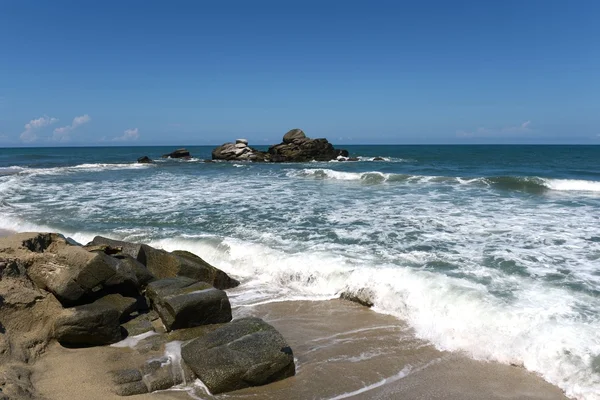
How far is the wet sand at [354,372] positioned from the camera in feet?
13.9

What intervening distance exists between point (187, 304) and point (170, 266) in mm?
2011

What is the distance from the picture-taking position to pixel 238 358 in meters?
4.40

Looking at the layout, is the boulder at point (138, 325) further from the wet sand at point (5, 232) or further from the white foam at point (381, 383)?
the wet sand at point (5, 232)

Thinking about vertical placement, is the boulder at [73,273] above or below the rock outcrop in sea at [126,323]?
above

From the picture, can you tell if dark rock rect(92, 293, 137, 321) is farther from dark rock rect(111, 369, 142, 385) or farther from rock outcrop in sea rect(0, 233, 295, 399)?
dark rock rect(111, 369, 142, 385)

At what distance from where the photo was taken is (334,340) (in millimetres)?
5465

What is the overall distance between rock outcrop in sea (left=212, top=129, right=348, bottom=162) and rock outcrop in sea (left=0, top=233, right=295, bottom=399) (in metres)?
36.9

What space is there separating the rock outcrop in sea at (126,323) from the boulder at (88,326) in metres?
0.01

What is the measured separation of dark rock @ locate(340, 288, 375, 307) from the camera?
6.82 m

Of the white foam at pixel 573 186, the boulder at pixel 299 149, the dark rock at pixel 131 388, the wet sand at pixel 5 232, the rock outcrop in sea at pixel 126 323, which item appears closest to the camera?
the dark rock at pixel 131 388

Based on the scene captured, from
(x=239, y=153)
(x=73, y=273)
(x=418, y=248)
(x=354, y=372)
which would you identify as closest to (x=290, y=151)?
(x=239, y=153)

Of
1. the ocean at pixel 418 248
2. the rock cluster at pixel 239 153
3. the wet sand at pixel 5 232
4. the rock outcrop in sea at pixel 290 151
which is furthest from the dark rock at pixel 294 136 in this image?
the wet sand at pixel 5 232

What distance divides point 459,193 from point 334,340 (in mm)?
14006

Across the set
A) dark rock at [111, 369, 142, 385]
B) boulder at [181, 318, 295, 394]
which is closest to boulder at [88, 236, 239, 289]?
boulder at [181, 318, 295, 394]
